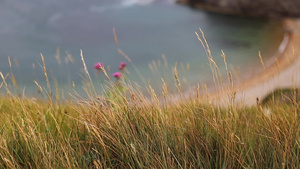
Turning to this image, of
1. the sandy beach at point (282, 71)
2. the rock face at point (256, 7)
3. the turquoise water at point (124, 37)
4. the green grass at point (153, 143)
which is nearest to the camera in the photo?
the green grass at point (153, 143)

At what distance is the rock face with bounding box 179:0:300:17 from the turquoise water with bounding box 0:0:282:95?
434 millimetres

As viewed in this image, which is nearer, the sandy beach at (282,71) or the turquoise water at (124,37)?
the sandy beach at (282,71)

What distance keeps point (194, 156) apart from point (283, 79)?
717 centimetres

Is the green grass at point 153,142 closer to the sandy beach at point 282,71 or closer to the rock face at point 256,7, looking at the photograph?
the sandy beach at point 282,71

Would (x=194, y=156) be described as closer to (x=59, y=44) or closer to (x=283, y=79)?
(x=283, y=79)

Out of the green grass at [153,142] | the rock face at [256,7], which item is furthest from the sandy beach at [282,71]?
the green grass at [153,142]

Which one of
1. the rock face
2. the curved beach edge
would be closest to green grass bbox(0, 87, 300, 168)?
the curved beach edge

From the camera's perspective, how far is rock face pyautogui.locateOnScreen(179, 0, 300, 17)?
1331 cm

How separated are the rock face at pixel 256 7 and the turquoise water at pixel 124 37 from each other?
17.1 inches

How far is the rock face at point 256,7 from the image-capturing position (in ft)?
43.7

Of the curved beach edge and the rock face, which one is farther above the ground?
the rock face

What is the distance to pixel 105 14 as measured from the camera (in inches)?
522

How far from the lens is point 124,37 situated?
12.1 meters

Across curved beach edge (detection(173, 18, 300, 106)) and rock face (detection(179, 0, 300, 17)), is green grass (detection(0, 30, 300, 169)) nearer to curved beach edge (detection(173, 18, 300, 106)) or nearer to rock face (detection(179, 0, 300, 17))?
curved beach edge (detection(173, 18, 300, 106))
